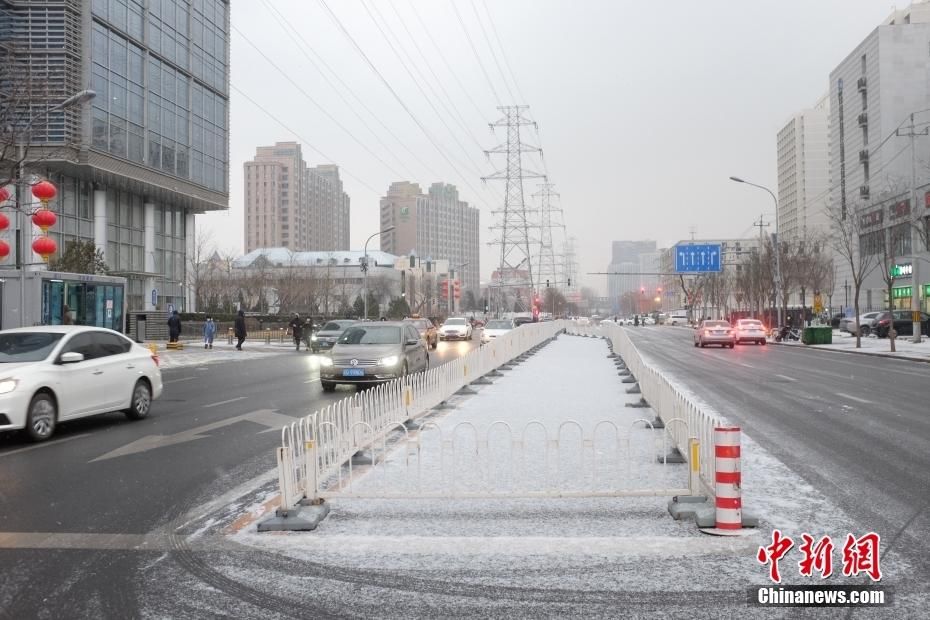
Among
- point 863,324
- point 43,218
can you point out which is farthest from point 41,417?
point 863,324

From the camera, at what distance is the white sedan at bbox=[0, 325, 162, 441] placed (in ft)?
32.0

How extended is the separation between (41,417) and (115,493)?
12.6ft

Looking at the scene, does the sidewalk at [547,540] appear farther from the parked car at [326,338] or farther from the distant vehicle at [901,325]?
the distant vehicle at [901,325]

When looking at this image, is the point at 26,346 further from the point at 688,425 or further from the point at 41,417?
the point at 688,425

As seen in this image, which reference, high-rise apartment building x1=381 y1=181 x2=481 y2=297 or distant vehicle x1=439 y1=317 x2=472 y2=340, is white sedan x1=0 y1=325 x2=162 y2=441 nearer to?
distant vehicle x1=439 y1=317 x2=472 y2=340

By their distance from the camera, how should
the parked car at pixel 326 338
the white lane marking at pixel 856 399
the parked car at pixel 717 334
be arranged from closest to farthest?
the white lane marking at pixel 856 399, the parked car at pixel 326 338, the parked car at pixel 717 334

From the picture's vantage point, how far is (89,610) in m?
4.24

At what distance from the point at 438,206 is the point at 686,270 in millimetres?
121978

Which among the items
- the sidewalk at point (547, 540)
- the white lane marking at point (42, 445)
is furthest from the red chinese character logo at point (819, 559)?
the white lane marking at point (42, 445)

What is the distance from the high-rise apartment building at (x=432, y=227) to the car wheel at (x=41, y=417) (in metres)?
145

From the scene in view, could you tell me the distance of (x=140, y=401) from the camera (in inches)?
484

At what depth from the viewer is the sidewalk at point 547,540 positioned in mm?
4617

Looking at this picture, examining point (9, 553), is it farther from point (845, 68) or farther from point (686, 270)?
point (845, 68)

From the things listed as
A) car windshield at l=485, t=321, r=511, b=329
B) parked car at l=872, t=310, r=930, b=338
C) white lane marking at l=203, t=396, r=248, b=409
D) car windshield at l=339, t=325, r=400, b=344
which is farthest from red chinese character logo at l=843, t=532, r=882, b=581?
parked car at l=872, t=310, r=930, b=338
